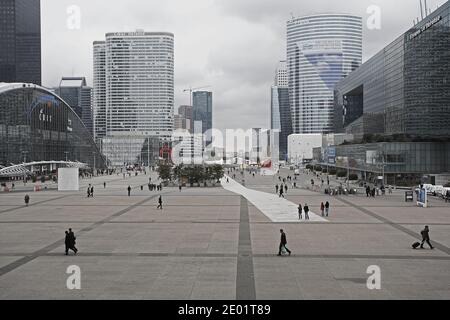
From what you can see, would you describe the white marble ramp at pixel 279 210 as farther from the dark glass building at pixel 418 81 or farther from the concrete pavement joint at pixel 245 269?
the dark glass building at pixel 418 81

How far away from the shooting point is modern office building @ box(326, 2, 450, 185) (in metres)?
82.1

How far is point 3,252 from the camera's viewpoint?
20750mm

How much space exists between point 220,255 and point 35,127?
9450cm

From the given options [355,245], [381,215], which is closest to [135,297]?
[355,245]

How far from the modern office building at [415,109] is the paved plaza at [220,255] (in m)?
49.4

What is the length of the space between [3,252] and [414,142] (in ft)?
248

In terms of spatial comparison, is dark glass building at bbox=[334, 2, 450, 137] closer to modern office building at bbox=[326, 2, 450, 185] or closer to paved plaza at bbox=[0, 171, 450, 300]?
modern office building at bbox=[326, 2, 450, 185]

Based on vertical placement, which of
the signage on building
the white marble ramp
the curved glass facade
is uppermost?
the signage on building

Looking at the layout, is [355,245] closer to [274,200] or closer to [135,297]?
[135,297]

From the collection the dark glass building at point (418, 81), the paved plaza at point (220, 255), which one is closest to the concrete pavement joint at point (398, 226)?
the paved plaza at point (220, 255)

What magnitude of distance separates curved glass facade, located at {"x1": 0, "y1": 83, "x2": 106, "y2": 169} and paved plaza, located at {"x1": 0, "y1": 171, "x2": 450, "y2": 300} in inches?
2579

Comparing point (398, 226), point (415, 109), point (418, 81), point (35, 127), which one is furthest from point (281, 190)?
point (35, 127)

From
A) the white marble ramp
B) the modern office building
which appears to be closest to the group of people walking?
the white marble ramp
